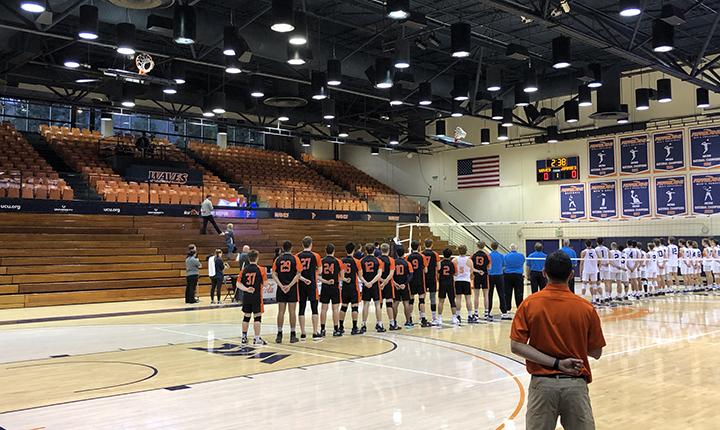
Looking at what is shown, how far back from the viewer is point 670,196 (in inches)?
917

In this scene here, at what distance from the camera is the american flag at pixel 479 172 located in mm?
28875

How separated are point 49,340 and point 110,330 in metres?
1.36

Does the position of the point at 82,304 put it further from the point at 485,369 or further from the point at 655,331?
the point at 655,331

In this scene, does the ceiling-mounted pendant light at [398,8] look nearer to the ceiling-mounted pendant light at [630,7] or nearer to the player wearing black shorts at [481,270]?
the ceiling-mounted pendant light at [630,7]

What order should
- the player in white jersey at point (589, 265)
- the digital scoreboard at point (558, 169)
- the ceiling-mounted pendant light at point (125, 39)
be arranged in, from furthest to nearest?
the digital scoreboard at point (558, 169)
the player in white jersey at point (589, 265)
the ceiling-mounted pendant light at point (125, 39)

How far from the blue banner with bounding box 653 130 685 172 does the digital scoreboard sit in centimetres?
308

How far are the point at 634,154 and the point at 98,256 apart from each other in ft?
64.4

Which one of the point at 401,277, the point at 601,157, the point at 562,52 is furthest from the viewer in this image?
the point at 601,157

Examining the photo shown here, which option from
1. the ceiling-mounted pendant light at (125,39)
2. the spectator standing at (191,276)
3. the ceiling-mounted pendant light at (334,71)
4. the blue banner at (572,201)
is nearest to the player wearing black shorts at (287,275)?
the ceiling-mounted pendant light at (125,39)

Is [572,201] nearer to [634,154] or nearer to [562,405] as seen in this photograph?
[634,154]

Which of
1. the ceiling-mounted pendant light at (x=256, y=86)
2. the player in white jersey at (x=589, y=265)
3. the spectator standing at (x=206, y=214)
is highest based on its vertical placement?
the ceiling-mounted pendant light at (x=256, y=86)

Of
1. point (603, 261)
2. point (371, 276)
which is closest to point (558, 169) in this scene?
point (603, 261)

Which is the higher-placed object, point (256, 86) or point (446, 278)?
point (256, 86)

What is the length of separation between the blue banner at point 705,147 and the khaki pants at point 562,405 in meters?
22.1
